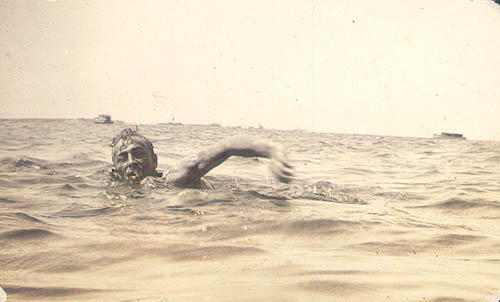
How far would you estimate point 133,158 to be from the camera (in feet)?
13.1

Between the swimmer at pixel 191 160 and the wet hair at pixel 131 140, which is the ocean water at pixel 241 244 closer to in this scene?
the swimmer at pixel 191 160

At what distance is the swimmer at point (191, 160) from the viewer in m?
2.84

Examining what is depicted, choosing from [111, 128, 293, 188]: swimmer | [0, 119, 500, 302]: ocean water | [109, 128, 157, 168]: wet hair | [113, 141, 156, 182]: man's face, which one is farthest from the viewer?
[109, 128, 157, 168]: wet hair

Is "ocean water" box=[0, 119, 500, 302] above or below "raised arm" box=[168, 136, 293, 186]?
below

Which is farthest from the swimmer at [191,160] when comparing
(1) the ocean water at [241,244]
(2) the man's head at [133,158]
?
(1) the ocean water at [241,244]

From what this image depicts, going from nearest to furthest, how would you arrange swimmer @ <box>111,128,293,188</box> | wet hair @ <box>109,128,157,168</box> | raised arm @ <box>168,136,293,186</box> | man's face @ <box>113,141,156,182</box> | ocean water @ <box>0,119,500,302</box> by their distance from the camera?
ocean water @ <box>0,119,500,302</box> < raised arm @ <box>168,136,293,186</box> < swimmer @ <box>111,128,293,188</box> < man's face @ <box>113,141,156,182</box> < wet hair @ <box>109,128,157,168</box>

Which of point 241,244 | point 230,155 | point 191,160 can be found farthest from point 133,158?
point 241,244

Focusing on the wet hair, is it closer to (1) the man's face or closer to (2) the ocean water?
(1) the man's face

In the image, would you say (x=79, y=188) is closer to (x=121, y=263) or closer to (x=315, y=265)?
(x=121, y=263)

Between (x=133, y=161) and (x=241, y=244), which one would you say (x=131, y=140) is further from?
(x=241, y=244)

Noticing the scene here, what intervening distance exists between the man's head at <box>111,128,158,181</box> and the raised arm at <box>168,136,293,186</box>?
0.44 metres

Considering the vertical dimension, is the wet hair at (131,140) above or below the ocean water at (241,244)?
above

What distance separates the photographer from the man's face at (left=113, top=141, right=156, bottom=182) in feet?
13.0

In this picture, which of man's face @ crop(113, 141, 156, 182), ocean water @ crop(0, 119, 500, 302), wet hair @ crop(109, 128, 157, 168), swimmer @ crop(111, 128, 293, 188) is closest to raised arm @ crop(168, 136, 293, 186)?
swimmer @ crop(111, 128, 293, 188)
